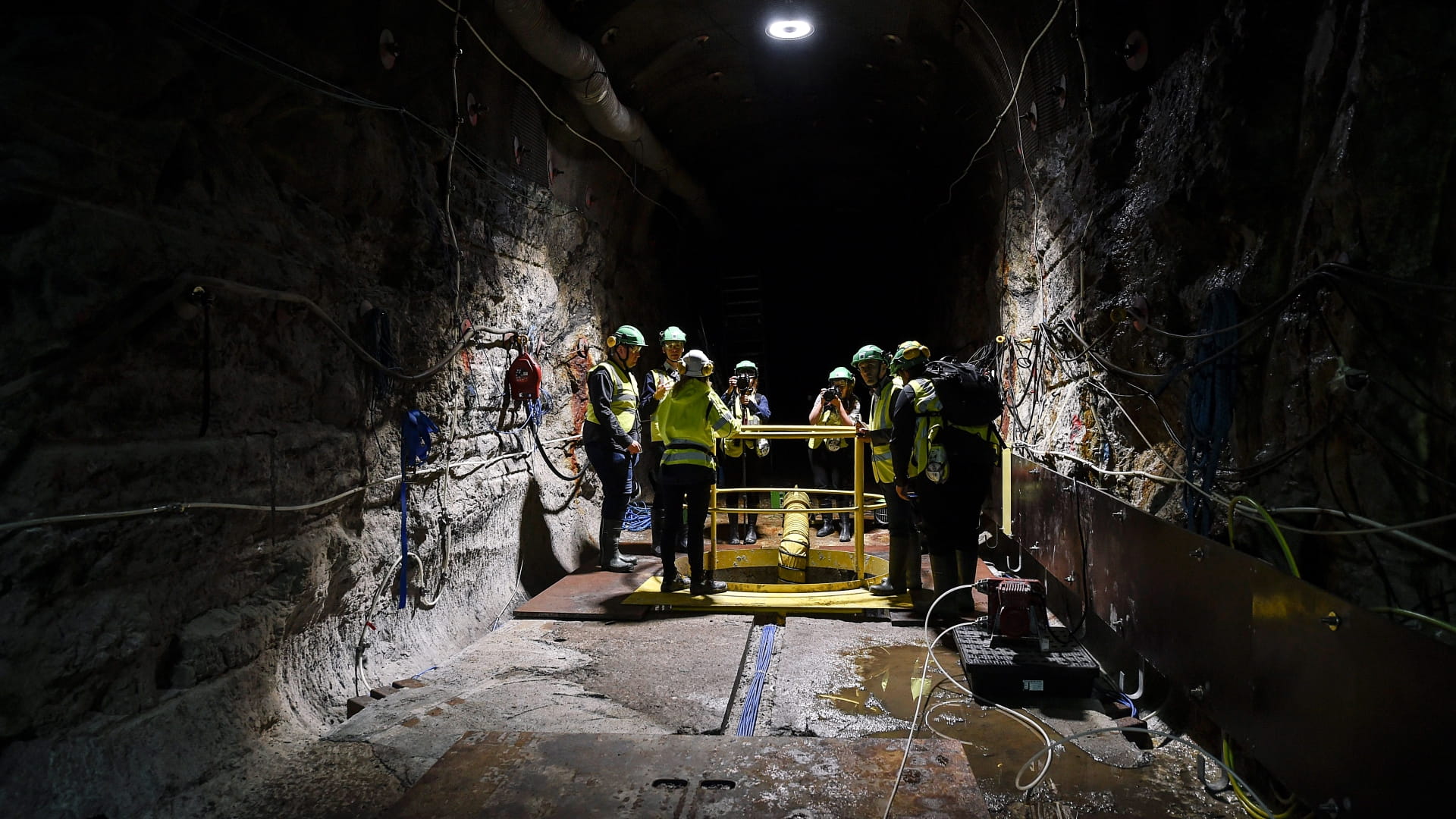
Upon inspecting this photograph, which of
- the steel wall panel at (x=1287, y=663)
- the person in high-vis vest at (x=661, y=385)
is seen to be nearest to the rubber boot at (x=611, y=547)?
the person in high-vis vest at (x=661, y=385)

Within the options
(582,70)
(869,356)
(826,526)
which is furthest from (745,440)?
(582,70)

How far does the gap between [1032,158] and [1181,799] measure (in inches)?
176

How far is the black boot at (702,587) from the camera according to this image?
5305 millimetres

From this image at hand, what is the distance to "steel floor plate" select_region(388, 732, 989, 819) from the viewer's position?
1889mm

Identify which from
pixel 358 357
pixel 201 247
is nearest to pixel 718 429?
pixel 358 357

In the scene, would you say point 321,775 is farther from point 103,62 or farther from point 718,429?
point 718,429

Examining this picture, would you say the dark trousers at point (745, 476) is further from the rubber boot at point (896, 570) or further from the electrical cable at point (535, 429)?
the rubber boot at point (896, 570)

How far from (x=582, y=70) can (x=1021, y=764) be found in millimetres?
5621

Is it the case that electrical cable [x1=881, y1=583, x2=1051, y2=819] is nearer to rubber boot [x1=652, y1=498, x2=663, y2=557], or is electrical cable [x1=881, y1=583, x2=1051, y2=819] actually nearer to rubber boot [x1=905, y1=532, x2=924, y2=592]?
rubber boot [x1=905, y1=532, x2=924, y2=592]

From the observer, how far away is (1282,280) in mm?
2879

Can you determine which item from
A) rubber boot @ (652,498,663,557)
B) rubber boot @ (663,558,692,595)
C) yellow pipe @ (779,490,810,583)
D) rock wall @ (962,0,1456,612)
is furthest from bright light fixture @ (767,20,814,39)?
rubber boot @ (663,558,692,595)

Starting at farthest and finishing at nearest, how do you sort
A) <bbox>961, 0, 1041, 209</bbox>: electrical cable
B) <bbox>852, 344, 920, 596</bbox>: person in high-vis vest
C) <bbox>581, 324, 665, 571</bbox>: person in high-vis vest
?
<bbox>581, 324, 665, 571</bbox>: person in high-vis vest
<bbox>961, 0, 1041, 209</bbox>: electrical cable
<bbox>852, 344, 920, 596</bbox>: person in high-vis vest

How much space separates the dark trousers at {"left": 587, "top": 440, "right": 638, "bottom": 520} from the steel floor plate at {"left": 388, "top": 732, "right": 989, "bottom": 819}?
3.59 m

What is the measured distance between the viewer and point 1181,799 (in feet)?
9.04
